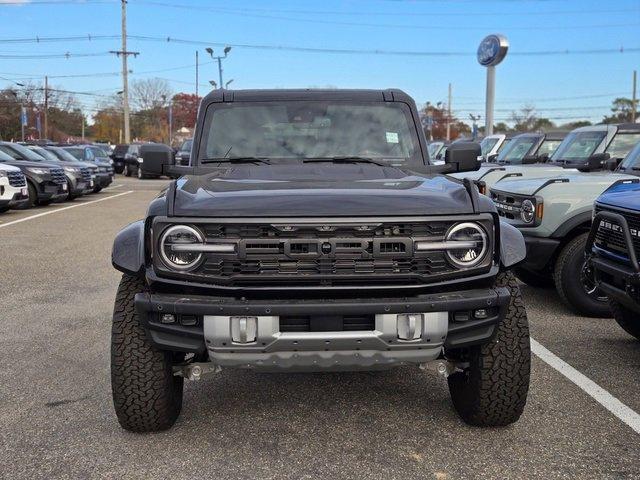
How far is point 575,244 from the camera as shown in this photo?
19.3 ft

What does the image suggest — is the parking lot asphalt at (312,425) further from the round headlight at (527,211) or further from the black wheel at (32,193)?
the black wheel at (32,193)

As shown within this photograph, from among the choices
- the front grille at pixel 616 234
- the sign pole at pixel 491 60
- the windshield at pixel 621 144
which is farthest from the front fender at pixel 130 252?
the sign pole at pixel 491 60

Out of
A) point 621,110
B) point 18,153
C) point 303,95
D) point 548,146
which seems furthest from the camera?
point 621,110

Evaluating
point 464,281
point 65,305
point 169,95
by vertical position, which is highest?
point 169,95

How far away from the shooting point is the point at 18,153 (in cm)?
1791

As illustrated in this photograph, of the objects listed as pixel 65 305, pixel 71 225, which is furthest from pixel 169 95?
pixel 65 305

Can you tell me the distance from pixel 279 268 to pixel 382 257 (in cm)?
47

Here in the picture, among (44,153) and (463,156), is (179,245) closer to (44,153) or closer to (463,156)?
(463,156)

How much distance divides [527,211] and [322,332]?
3.88m

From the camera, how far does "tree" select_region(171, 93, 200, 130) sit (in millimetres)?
96681

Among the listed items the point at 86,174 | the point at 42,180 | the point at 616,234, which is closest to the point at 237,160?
the point at 616,234

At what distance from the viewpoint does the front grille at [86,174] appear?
63.2 ft

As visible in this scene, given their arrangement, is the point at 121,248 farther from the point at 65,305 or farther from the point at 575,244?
the point at 575,244

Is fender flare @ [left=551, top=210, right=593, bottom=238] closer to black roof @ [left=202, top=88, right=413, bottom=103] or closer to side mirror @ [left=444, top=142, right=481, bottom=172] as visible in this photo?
side mirror @ [left=444, top=142, right=481, bottom=172]
